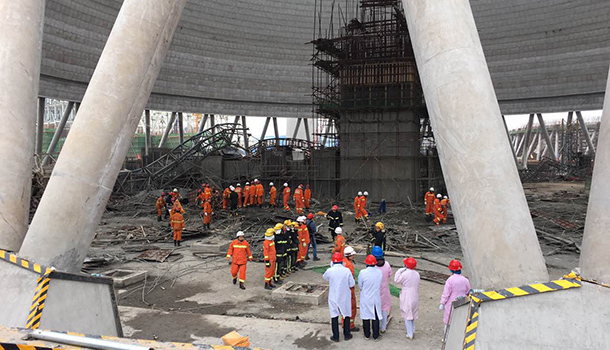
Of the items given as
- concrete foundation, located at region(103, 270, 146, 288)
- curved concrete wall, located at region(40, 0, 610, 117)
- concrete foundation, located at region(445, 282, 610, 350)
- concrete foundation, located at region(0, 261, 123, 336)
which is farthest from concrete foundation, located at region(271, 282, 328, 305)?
curved concrete wall, located at region(40, 0, 610, 117)

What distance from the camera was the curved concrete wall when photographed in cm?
3825

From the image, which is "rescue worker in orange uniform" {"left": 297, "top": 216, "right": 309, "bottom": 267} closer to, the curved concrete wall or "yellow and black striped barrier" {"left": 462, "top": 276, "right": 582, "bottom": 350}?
"yellow and black striped barrier" {"left": 462, "top": 276, "right": 582, "bottom": 350}

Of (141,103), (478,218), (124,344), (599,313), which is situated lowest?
(124,344)

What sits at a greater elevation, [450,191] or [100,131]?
[100,131]

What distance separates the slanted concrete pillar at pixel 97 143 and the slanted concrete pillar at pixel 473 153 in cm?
347

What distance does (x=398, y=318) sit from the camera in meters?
7.61

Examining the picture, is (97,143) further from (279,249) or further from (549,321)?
(279,249)

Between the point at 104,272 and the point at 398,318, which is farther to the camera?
the point at 104,272

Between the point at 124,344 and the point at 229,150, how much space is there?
95.5 ft

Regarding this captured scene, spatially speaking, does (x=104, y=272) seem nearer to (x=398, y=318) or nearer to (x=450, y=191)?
(x=398, y=318)

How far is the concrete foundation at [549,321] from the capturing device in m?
3.27

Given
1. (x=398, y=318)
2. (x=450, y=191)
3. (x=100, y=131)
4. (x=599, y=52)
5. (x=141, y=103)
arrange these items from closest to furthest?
(x=450, y=191)
(x=100, y=131)
(x=141, y=103)
(x=398, y=318)
(x=599, y=52)

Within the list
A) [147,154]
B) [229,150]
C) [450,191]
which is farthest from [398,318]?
[147,154]

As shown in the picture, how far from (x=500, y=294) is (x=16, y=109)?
618 centimetres
